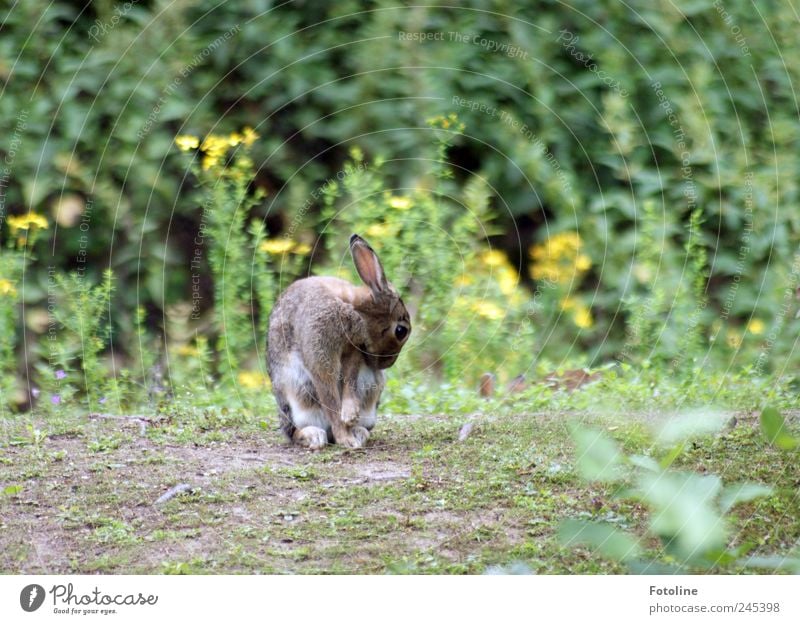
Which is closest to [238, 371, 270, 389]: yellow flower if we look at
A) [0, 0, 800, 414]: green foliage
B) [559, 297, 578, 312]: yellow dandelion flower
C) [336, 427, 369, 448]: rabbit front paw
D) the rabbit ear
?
[0, 0, 800, 414]: green foliage

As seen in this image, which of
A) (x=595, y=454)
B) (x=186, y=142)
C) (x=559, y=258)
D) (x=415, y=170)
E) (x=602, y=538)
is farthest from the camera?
(x=559, y=258)

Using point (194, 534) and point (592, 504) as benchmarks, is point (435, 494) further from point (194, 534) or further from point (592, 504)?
point (194, 534)

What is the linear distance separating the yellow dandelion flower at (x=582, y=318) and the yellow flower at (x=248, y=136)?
305cm

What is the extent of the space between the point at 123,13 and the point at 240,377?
316 cm

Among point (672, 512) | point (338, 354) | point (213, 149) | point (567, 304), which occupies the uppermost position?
point (213, 149)

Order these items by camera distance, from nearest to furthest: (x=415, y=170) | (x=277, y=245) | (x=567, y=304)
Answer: (x=277, y=245) < (x=415, y=170) < (x=567, y=304)

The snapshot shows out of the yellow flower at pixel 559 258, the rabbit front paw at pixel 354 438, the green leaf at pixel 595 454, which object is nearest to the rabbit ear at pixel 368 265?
the rabbit front paw at pixel 354 438

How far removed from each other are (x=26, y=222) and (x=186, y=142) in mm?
1479

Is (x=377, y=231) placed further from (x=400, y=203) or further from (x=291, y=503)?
(x=291, y=503)

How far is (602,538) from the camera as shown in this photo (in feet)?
13.6

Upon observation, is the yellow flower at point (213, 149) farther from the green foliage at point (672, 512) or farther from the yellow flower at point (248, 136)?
the green foliage at point (672, 512)

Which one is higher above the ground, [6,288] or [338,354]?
[6,288]

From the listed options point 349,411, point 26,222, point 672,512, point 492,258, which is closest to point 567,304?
point 492,258

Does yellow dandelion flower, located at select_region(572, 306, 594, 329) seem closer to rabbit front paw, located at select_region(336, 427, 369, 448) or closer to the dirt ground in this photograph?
the dirt ground
